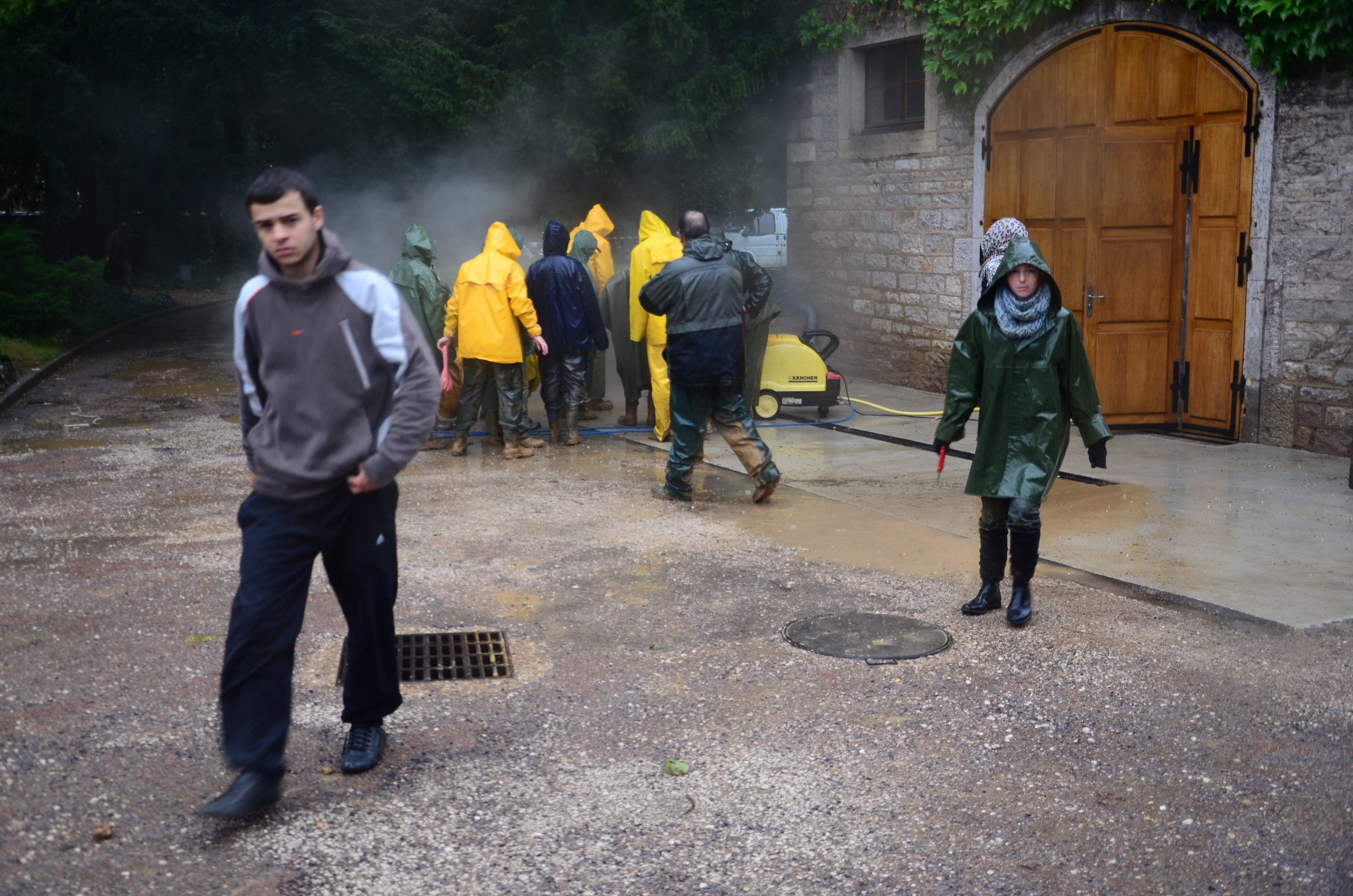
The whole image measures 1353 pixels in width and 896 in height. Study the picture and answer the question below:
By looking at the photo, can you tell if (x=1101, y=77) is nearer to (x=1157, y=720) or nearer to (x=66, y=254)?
(x=1157, y=720)

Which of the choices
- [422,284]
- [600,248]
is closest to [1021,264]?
[422,284]

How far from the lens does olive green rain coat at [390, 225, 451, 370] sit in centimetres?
992

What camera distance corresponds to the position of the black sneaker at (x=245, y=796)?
3.55 metres

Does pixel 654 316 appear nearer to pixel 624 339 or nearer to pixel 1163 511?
pixel 624 339

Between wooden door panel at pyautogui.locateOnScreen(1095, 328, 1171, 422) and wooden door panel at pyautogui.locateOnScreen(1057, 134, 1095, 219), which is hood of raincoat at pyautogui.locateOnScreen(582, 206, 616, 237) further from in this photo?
wooden door panel at pyautogui.locateOnScreen(1095, 328, 1171, 422)

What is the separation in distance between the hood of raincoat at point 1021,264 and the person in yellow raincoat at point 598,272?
6411 mm

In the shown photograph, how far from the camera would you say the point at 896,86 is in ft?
42.7

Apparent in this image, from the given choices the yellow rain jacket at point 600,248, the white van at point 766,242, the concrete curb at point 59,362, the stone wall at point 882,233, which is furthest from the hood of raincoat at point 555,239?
the white van at point 766,242

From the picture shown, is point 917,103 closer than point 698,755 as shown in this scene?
No

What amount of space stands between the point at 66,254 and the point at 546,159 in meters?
20.0

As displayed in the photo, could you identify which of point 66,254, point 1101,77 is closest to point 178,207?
point 66,254

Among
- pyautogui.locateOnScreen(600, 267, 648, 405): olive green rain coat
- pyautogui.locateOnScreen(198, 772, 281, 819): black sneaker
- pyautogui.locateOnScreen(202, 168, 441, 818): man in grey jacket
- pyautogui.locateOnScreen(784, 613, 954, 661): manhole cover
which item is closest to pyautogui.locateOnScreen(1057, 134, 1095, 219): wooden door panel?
pyautogui.locateOnScreen(600, 267, 648, 405): olive green rain coat

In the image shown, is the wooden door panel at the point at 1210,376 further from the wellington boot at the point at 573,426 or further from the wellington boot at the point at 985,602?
the wellington boot at the point at 985,602

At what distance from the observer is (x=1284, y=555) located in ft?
21.1
